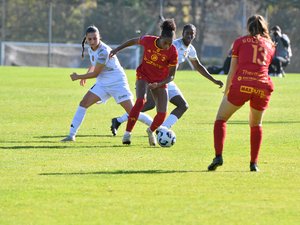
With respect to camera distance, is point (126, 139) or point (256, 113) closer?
point (256, 113)

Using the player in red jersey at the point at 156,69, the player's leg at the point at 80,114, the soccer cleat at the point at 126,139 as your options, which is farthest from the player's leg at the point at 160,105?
the player's leg at the point at 80,114

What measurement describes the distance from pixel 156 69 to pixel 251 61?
2.90 m

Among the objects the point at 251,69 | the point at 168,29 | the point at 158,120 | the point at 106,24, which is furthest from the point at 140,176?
Answer: the point at 106,24

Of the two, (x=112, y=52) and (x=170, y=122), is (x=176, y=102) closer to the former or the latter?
(x=170, y=122)

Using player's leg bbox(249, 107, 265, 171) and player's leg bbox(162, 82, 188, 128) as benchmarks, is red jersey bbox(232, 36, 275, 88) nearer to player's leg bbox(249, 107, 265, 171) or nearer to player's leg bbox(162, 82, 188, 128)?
player's leg bbox(249, 107, 265, 171)

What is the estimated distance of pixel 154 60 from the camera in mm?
13992

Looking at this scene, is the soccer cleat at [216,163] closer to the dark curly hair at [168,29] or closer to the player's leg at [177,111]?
the dark curly hair at [168,29]

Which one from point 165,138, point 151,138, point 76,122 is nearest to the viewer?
point 165,138

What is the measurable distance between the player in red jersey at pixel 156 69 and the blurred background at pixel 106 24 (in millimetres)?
33172

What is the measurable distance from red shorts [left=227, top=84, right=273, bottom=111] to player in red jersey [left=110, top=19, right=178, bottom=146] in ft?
7.35

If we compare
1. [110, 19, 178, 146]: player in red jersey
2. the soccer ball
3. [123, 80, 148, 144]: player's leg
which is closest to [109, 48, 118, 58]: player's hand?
[110, 19, 178, 146]: player in red jersey

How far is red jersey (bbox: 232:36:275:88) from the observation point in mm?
11391

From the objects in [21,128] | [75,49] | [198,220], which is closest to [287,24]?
[75,49]

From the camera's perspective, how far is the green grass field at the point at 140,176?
29.0ft
